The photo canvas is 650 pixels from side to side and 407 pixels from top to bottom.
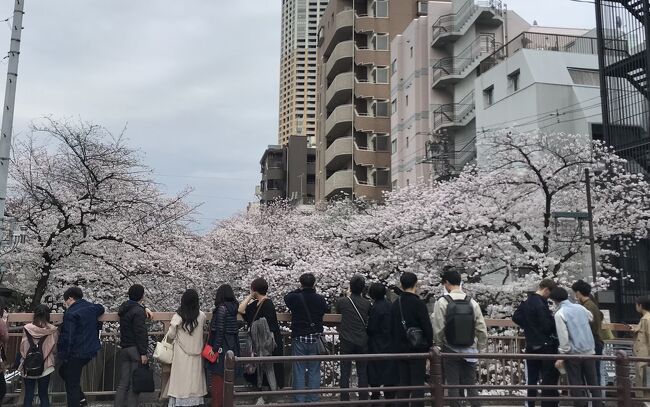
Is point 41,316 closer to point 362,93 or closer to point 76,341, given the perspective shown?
point 76,341

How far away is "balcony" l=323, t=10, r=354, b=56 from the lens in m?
45.1

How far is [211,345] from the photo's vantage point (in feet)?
22.2

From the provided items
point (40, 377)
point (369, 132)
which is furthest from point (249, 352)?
point (369, 132)

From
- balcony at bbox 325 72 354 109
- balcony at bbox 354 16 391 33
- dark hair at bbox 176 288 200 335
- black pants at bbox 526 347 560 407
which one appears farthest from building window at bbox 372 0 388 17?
dark hair at bbox 176 288 200 335

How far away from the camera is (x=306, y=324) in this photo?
7301mm

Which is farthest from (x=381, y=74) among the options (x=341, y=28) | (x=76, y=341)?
(x=76, y=341)

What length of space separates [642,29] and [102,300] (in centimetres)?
2151

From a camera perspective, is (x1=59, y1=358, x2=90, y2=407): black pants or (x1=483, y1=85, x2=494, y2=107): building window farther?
(x1=483, y1=85, x2=494, y2=107): building window

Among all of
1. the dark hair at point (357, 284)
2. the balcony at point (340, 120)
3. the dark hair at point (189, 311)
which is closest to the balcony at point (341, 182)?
the balcony at point (340, 120)

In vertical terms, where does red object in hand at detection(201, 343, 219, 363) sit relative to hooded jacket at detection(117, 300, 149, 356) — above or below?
below

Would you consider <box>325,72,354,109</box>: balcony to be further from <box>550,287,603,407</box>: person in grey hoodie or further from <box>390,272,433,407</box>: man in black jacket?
<box>390,272,433,407</box>: man in black jacket

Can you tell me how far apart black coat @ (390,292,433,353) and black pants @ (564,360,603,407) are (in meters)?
1.80

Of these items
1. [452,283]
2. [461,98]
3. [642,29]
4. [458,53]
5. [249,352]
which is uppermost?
[458,53]

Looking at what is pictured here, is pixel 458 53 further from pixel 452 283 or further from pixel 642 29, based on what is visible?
pixel 452 283
